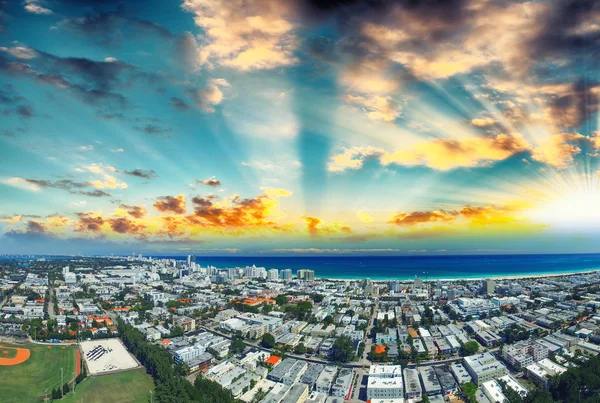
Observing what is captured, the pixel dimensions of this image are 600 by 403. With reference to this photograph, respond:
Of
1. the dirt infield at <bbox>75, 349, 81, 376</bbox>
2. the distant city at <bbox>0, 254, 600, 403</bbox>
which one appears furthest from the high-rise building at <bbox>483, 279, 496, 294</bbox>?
the dirt infield at <bbox>75, 349, 81, 376</bbox>

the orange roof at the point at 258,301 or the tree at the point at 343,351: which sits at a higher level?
the tree at the point at 343,351

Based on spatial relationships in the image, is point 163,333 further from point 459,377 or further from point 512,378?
point 512,378

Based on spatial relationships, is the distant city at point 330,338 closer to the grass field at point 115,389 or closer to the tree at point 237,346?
the tree at point 237,346

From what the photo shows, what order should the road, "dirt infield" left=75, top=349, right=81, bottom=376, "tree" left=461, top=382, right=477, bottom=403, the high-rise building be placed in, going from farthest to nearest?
the high-rise building, the road, "dirt infield" left=75, top=349, right=81, bottom=376, "tree" left=461, top=382, right=477, bottom=403

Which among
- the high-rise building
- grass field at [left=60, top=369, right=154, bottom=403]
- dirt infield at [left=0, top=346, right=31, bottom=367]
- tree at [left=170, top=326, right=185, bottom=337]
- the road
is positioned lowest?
grass field at [left=60, top=369, right=154, bottom=403]

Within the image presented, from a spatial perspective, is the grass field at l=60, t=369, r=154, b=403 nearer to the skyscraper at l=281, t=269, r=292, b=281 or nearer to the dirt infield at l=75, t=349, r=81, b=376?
the dirt infield at l=75, t=349, r=81, b=376

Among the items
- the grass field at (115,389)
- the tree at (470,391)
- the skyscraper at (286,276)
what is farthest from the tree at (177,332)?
the skyscraper at (286,276)
